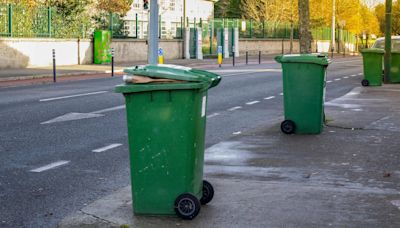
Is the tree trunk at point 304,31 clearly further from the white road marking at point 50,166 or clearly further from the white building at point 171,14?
the white building at point 171,14

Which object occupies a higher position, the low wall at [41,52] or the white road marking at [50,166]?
the low wall at [41,52]

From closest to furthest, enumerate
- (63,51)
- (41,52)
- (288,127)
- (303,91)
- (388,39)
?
1. (303,91)
2. (288,127)
3. (388,39)
4. (41,52)
5. (63,51)

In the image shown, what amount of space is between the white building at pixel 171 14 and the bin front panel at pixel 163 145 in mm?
38089

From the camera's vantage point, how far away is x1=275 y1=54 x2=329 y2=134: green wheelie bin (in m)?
10.9

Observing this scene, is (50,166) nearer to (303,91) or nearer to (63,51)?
(303,91)

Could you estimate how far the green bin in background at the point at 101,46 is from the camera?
125 feet

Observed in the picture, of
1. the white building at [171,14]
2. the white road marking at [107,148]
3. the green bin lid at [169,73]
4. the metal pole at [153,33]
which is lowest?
the white road marking at [107,148]

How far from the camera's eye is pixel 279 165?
27.9 ft

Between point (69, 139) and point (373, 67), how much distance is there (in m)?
14.2

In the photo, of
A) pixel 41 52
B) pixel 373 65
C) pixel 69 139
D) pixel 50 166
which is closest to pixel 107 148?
pixel 69 139

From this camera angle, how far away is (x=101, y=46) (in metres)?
38.2

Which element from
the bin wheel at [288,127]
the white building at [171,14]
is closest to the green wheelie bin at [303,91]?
the bin wheel at [288,127]

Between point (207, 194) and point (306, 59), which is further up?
point (306, 59)

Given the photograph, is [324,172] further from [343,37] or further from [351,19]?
[343,37]
